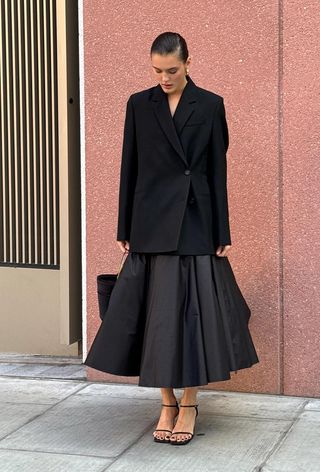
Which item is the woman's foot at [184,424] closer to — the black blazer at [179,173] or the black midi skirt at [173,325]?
the black midi skirt at [173,325]

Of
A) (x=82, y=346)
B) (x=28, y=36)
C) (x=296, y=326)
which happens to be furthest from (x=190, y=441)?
(x=28, y=36)

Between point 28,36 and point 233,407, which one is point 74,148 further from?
point 233,407

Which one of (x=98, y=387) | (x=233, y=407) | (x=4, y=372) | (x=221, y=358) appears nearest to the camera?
(x=221, y=358)

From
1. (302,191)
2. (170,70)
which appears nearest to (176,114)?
(170,70)

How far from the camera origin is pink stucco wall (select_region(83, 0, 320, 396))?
5.80 m

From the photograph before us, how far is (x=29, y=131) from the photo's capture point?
22.8 ft

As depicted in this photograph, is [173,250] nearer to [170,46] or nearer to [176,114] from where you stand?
[176,114]

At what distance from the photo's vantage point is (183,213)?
494 centimetres

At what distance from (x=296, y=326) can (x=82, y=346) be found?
1655mm

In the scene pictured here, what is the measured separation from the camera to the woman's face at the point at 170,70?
4.84 metres

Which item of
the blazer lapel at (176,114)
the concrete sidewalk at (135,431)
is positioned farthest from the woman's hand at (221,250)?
the concrete sidewalk at (135,431)

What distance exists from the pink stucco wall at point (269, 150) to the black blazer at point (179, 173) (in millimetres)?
848

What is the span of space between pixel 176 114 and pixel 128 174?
388mm

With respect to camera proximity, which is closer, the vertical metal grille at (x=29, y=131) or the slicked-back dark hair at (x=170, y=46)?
the slicked-back dark hair at (x=170, y=46)
